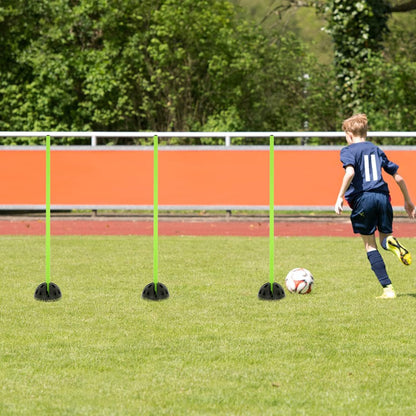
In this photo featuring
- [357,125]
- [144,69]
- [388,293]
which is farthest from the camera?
[144,69]

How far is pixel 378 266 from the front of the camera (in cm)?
892

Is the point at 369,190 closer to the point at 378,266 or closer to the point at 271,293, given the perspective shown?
the point at 378,266

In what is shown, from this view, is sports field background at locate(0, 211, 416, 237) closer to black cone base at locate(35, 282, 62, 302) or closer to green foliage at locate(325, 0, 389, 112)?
green foliage at locate(325, 0, 389, 112)

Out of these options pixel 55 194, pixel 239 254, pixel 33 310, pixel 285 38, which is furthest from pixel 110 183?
pixel 285 38

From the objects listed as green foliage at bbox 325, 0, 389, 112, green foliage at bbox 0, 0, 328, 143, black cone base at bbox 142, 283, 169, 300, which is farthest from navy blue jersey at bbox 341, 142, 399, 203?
A: green foliage at bbox 0, 0, 328, 143

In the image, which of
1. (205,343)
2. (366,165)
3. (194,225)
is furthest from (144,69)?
(205,343)

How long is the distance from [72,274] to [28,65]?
49.6ft

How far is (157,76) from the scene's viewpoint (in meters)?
26.2

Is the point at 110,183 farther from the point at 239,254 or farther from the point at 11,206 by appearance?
the point at 239,254

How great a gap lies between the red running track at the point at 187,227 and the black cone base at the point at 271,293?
715cm

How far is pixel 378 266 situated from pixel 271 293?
3.47ft

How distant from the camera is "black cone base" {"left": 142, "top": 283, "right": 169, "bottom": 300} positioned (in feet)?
29.8

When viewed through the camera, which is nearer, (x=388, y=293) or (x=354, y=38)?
(x=388, y=293)

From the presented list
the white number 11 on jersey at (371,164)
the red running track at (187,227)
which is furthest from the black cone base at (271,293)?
the red running track at (187,227)
